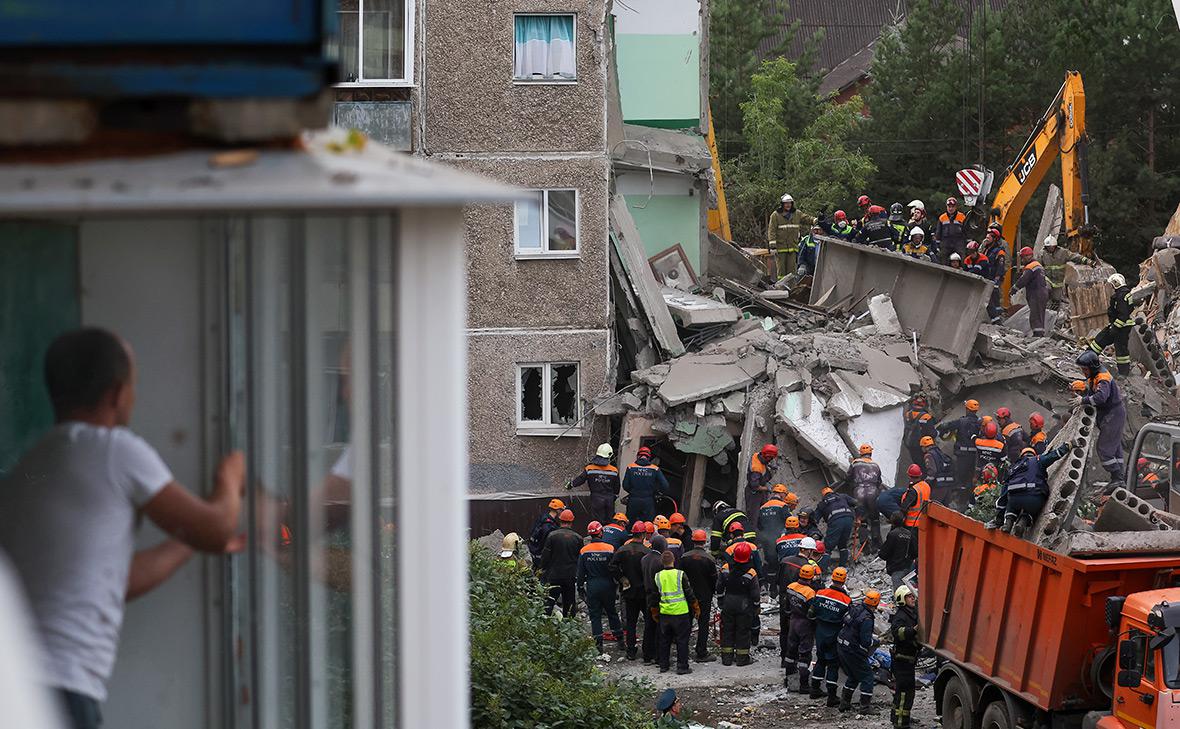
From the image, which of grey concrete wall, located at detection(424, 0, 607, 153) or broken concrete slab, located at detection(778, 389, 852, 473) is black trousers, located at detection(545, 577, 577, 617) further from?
grey concrete wall, located at detection(424, 0, 607, 153)

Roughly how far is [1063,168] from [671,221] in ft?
23.0

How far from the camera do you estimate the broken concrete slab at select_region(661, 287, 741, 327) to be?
2297 cm

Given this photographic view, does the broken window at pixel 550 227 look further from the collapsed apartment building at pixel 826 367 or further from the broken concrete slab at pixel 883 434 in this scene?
the broken concrete slab at pixel 883 434

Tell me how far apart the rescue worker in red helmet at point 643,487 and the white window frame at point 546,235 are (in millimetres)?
3829

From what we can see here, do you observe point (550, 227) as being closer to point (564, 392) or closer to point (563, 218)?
point (563, 218)

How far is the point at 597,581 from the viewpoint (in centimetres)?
1688

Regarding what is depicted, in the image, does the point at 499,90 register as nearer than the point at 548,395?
Yes

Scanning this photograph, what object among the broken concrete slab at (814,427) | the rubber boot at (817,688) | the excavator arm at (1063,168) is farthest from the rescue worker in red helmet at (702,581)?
the excavator arm at (1063,168)

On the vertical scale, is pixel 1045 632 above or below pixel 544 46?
below

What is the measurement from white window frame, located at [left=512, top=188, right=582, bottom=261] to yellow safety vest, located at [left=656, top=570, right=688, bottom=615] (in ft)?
23.4

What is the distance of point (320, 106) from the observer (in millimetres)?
2643

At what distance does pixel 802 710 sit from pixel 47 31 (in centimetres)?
1297

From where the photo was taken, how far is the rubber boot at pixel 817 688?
1470 cm

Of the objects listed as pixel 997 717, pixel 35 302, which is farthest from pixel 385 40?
pixel 35 302
